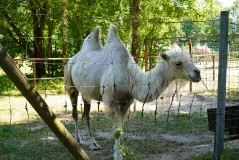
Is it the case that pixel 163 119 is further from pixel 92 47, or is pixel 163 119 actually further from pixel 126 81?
pixel 126 81

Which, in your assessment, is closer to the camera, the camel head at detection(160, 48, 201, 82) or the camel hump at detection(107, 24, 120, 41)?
the camel head at detection(160, 48, 201, 82)

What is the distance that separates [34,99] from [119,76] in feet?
6.30

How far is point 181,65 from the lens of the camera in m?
4.79

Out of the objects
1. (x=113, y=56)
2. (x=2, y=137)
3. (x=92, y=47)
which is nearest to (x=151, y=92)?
(x=113, y=56)

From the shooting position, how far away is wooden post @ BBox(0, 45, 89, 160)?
3.28m

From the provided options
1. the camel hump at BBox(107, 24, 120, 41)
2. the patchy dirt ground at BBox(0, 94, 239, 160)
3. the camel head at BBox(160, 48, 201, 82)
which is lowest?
the patchy dirt ground at BBox(0, 94, 239, 160)

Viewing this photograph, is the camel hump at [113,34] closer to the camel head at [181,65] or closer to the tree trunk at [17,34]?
the camel head at [181,65]

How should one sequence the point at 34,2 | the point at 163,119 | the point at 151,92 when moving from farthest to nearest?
the point at 34,2 → the point at 163,119 → the point at 151,92

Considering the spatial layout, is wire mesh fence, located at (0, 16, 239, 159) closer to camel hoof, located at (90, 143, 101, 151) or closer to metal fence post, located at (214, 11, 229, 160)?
camel hoof, located at (90, 143, 101, 151)

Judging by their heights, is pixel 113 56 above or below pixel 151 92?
above

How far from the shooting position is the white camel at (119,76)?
484 centimetres

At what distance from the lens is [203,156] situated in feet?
16.5

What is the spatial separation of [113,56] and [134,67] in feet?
1.49


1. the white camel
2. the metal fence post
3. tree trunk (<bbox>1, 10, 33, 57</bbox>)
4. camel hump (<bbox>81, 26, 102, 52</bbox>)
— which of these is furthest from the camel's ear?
tree trunk (<bbox>1, 10, 33, 57</bbox>)
